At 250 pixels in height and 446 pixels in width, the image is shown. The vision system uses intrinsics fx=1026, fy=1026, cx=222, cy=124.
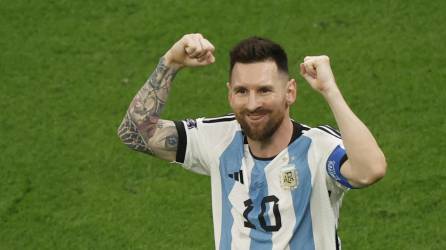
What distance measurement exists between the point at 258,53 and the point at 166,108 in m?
5.22

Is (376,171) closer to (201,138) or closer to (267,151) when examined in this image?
(267,151)

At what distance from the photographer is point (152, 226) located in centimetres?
901

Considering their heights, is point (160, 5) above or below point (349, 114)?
above

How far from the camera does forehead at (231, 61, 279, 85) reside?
535 centimetres

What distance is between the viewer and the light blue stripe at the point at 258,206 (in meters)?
5.48

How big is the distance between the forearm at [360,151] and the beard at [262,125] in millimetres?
406

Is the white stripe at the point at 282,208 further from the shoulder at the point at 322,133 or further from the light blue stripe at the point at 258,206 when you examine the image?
the shoulder at the point at 322,133

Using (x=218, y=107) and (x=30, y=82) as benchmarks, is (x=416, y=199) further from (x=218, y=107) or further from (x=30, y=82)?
(x=30, y=82)

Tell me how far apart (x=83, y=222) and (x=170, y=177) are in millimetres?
988

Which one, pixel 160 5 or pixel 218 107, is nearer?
pixel 218 107

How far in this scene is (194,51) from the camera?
550 cm

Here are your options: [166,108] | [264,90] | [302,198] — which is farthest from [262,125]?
[166,108]

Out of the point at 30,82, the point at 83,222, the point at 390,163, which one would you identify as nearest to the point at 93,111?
the point at 30,82

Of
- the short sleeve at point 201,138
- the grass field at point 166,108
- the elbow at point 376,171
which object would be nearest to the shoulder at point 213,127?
the short sleeve at point 201,138
